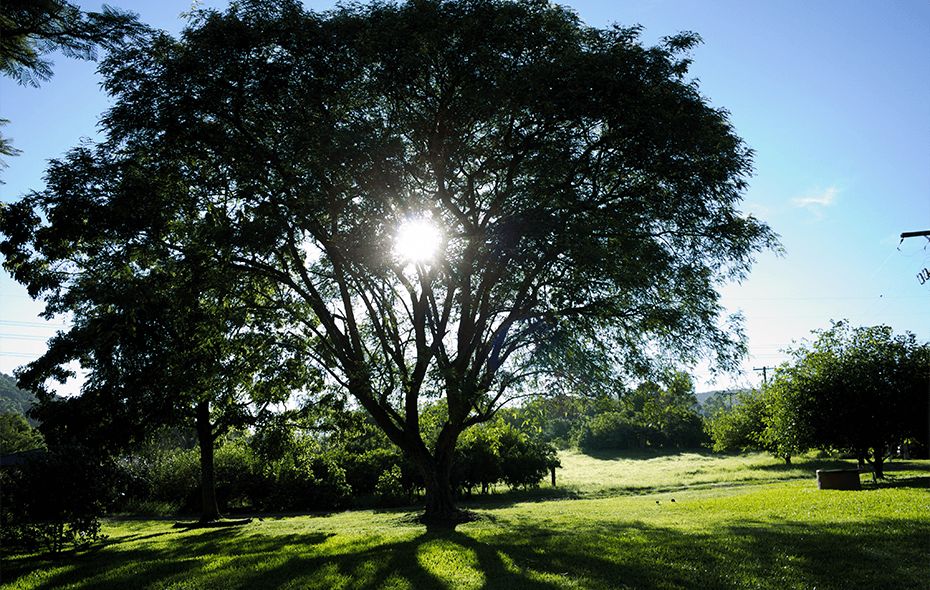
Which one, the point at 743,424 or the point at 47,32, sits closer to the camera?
the point at 47,32

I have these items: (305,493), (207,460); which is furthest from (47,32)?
(305,493)

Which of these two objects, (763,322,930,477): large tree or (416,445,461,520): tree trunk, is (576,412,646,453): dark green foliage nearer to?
Result: (763,322,930,477): large tree

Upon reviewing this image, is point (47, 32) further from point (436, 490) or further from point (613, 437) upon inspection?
point (613, 437)

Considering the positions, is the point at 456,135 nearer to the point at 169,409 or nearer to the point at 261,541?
the point at 261,541

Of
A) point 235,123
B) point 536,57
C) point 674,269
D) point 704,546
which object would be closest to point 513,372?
point 674,269

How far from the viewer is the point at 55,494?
11.0 meters

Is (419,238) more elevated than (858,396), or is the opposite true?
(419,238)

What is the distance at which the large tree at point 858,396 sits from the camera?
20.8 m

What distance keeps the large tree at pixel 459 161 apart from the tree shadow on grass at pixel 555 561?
429 cm

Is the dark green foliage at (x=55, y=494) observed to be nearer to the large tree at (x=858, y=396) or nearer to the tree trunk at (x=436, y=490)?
the tree trunk at (x=436, y=490)

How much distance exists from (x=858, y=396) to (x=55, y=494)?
27079mm

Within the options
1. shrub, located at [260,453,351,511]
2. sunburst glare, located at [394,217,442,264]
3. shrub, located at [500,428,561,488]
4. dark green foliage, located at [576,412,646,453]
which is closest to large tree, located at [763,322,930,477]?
shrub, located at [500,428,561,488]

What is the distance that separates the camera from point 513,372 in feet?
52.7

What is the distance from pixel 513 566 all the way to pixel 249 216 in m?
10.3
